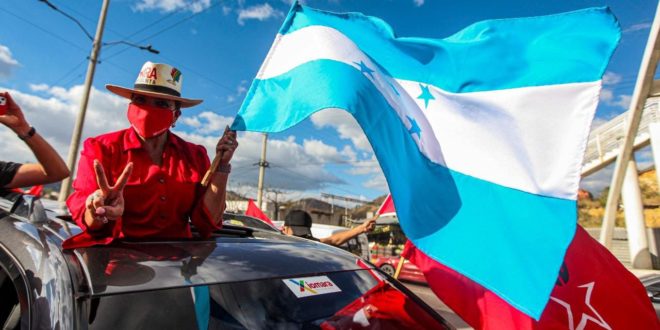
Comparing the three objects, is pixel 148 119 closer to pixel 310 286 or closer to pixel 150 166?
pixel 150 166

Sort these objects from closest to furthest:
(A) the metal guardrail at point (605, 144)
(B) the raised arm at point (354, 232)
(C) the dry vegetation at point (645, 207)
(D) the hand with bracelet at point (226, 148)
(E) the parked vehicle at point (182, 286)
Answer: (E) the parked vehicle at point (182, 286)
(D) the hand with bracelet at point (226, 148)
(B) the raised arm at point (354, 232)
(A) the metal guardrail at point (605, 144)
(C) the dry vegetation at point (645, 207)

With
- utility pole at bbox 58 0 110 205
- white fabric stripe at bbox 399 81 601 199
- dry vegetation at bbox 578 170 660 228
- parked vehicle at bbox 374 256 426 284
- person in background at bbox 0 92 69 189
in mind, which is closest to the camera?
white fabric stripe at bbox 399 81 601 199

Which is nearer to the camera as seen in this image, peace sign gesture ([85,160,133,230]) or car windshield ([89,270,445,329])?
car windshield ([89,270,445,329])

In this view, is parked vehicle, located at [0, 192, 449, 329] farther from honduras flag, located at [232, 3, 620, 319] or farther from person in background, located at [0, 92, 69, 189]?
honduras flag, located at [232, 3, 620, 319]

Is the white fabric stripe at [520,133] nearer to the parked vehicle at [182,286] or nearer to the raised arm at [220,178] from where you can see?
the parked vehicle at [182,286]

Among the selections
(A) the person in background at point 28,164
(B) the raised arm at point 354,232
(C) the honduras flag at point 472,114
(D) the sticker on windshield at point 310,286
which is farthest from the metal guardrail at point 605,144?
(A) the person in background at point 28,164

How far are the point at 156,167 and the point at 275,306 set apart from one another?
3.40ft

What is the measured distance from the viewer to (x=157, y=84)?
7.57 feet

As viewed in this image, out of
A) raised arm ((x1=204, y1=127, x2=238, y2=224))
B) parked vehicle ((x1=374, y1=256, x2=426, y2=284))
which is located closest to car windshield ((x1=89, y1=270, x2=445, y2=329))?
raised arm ((x1=204, y1=127, x2=238, y2=224))

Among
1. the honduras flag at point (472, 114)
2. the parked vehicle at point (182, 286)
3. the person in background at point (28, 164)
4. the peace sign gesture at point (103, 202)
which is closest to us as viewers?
the parked vehicle at point (182, 286)

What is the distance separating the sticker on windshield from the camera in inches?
70.4

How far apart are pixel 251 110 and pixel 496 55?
61.7 inches

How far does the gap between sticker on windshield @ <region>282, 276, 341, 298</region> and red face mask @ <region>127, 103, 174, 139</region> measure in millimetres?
1128

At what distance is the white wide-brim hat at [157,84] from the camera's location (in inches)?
89.4
